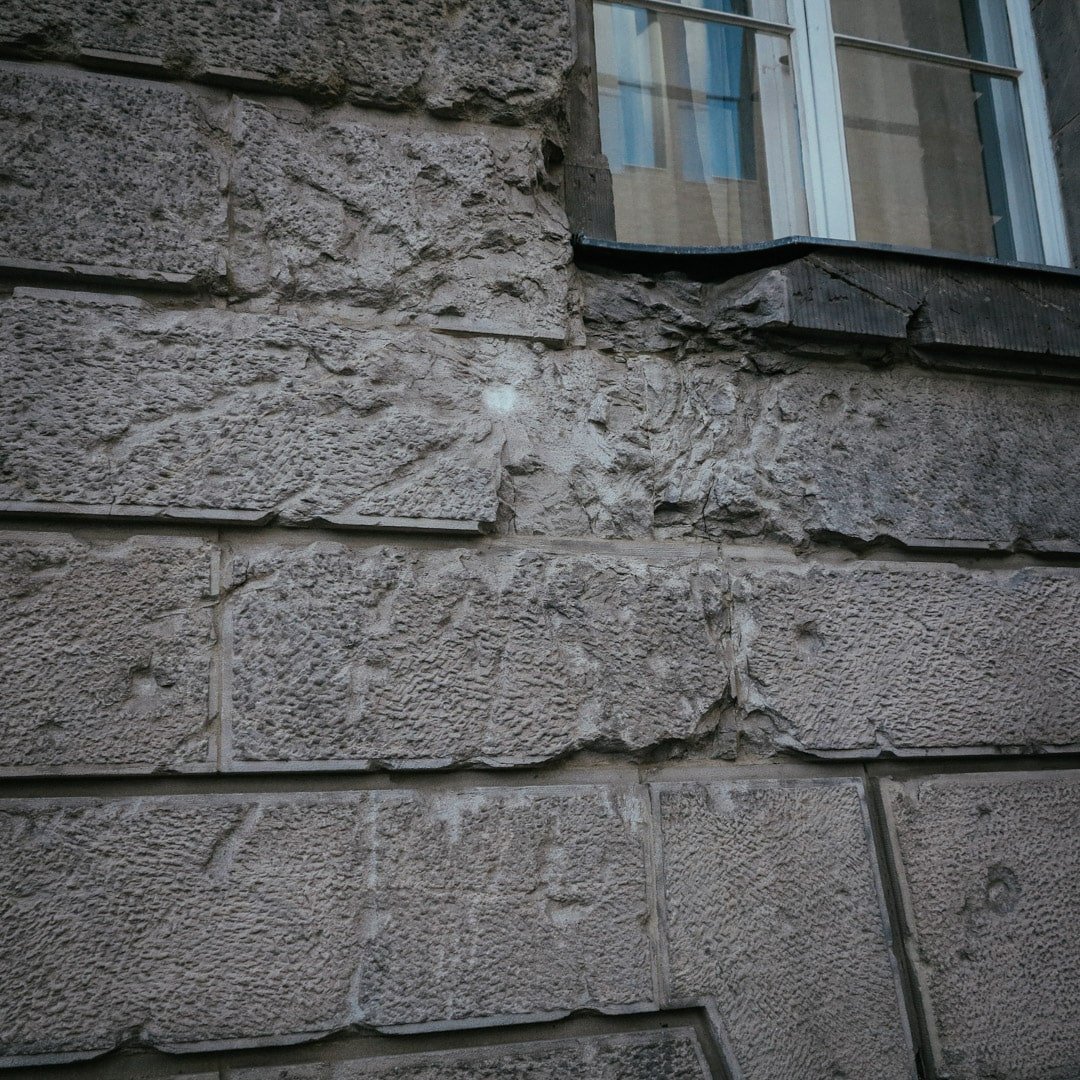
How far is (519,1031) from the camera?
1.71 meters

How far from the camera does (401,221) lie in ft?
6.50

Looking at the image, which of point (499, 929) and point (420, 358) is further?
point (420, 358)

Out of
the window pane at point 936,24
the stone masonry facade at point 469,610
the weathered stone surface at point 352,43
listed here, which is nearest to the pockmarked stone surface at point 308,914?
the stone masonry facade at point 469,610

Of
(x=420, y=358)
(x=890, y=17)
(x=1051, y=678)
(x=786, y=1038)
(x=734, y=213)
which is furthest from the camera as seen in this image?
(x=890, y=17)

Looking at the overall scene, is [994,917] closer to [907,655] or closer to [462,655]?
[907,655]

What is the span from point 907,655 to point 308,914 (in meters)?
1.24

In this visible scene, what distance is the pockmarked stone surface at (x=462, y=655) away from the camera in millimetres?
1739

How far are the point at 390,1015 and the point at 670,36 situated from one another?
230cm

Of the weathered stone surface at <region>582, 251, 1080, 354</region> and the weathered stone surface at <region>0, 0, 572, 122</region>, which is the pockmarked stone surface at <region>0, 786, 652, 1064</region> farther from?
the weathered stone surface at <region>0, 0, 572, 122</region>

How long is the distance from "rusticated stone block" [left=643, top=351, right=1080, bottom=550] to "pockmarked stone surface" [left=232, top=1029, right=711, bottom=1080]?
3.08ft

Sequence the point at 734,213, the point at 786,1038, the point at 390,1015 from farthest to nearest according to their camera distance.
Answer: the point at 734,213 < the point at 786,1038 < the point at 390,1015

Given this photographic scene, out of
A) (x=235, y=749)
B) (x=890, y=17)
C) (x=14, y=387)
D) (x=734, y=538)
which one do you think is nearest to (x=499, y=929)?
(x=235, y=749)

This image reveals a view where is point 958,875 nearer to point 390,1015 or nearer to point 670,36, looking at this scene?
point 390,1015

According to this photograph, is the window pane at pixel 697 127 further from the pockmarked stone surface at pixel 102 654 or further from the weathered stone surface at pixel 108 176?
the pockmarked stone surface at pixel 102 654
